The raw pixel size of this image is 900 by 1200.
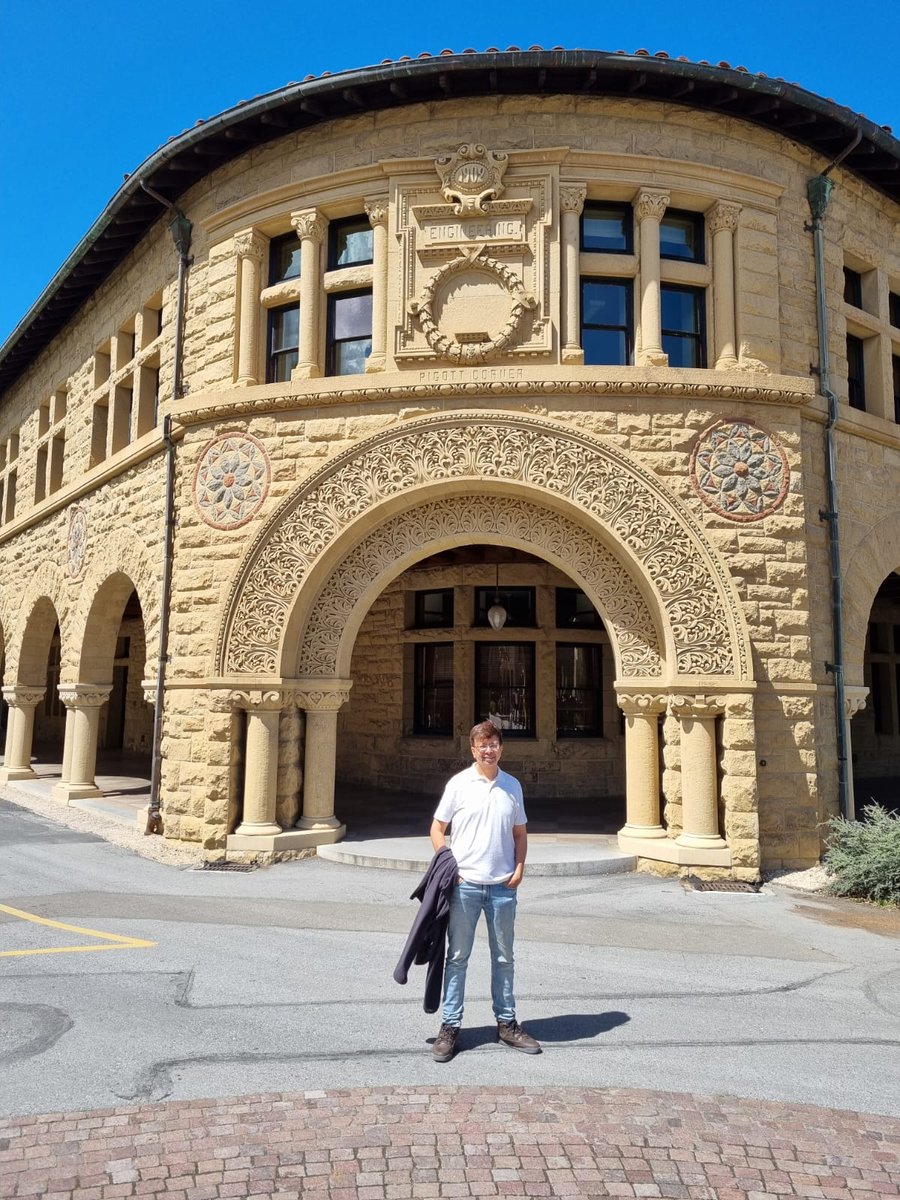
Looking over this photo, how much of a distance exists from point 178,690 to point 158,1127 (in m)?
7.17

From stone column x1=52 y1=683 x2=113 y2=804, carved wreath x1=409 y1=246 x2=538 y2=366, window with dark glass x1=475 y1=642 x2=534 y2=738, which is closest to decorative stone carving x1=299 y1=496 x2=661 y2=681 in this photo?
carved wreath x1=409 y1=246 x2=538 y2=366

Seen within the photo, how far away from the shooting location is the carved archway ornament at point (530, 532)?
9.08 metres

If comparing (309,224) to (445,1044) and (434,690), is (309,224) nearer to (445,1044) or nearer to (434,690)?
(434,690)

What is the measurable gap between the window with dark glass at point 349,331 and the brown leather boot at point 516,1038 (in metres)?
7.89

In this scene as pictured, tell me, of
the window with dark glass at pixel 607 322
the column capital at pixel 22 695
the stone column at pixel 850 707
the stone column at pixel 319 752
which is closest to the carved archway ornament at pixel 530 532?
the stone column at pixel 319 752


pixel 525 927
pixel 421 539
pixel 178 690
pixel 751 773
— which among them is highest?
pixel 421 539

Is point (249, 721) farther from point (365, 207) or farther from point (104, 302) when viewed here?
point (104, 302)

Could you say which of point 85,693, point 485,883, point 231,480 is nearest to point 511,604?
point 231,480

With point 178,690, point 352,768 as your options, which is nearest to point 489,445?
point 178,690

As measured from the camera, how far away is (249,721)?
973cm

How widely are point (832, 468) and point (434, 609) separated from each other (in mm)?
7474

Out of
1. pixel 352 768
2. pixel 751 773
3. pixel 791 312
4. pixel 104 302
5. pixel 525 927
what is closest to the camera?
pixel 525 927

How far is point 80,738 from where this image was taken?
551 inches

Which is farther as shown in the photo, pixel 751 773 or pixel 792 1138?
pixel 751 773
